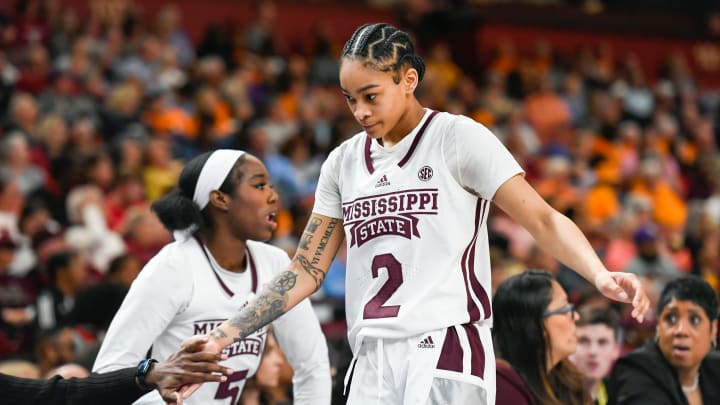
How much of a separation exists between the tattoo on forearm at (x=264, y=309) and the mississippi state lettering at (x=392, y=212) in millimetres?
354

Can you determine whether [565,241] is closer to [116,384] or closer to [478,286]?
[478,286]

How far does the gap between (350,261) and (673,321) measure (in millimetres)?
2102

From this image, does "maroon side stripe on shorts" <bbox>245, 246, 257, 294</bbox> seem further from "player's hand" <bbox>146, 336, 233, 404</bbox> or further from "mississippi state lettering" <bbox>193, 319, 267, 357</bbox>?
"player's hand" <bbox>146, 336, 233, 404</bbox>

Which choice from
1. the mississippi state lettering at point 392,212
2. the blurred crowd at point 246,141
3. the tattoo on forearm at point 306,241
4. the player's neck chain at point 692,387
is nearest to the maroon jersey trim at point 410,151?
the mississippi state lettering at point 392,212

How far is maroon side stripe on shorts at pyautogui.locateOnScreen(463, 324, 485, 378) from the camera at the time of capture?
150 inches

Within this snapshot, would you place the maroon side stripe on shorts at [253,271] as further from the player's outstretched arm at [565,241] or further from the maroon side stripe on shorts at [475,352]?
the player's outstretched arm at [565,241]

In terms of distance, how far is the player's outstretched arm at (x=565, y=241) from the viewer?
3436 mm

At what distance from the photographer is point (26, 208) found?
9430 mm

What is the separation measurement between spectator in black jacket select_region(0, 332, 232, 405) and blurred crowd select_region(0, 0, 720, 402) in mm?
1871

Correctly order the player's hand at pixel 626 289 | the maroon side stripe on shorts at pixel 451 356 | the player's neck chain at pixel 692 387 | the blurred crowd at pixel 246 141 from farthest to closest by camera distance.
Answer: the blurred crowd at pixel 246 141, the player's neck chain at pixel 692 387, the maroon side stripe on shorts at pixel 451 356, the player's hand at pixel 626 289

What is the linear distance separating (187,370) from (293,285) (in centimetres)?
51

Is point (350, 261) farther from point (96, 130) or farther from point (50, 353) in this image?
point (96, 130)

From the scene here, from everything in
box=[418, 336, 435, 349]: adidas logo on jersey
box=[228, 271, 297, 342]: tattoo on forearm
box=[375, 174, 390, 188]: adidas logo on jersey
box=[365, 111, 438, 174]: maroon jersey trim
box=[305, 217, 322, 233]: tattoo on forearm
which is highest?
box=[365, 111, 438, 174]: maroon jersey trim

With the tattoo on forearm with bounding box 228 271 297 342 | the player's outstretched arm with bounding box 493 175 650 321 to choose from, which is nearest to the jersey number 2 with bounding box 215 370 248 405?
the tattoo on forearm with bounding box 228 271 297 342
